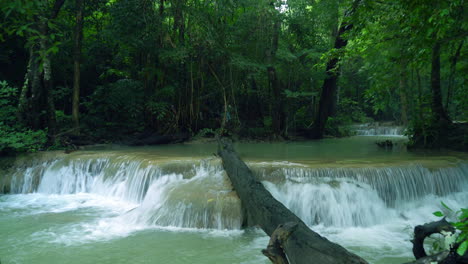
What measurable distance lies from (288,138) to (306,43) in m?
5.04

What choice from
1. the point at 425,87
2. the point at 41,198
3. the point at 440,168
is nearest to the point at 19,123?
the point at 41,198

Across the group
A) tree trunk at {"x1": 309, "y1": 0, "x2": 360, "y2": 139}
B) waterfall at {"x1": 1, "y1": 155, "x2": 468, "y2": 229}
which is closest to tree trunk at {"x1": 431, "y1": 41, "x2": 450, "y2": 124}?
waterfall at {"x1": 1, "y1": 155, "x2": 468, "y2": 229}

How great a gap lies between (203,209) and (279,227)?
3.17m

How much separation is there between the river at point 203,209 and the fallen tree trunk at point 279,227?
37cm

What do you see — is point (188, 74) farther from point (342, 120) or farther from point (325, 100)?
point (342, 120)

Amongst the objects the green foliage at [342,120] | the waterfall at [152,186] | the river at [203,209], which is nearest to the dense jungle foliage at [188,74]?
the green foliage at [342,120]

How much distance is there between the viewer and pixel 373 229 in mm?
5965

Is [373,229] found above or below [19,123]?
below

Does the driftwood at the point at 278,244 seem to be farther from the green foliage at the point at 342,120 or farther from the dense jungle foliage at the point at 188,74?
the green foliage at the point at 342,120

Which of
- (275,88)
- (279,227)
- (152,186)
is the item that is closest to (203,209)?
(152,186)

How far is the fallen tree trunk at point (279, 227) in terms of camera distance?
9.55ft

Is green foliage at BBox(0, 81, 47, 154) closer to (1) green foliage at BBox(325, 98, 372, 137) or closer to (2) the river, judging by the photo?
(2) the river

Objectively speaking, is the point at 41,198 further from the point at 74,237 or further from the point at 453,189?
the point at 453,189

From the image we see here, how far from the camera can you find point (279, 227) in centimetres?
312
